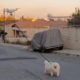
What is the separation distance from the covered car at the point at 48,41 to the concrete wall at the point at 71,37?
2.57 feet

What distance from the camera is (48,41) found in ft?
107

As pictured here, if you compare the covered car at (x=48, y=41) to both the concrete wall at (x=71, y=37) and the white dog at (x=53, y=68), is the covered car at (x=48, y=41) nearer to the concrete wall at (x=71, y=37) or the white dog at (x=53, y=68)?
the concrete wall at (x=71, y=37)

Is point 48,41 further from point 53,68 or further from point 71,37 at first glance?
point 53,68

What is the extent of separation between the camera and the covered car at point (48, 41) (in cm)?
3219

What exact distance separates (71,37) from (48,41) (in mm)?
2270

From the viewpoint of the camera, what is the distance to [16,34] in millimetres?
62219

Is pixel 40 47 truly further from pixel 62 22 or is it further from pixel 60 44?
pixel 62 22

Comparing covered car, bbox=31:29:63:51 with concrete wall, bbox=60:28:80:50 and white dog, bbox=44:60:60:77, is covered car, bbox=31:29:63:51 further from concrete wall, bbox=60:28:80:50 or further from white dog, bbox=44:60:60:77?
white dog, bbox=44:60:60:77

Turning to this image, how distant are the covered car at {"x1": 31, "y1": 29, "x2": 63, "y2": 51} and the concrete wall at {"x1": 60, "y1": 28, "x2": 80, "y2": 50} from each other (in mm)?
784

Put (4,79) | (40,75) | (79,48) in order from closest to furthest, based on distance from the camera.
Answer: (4,79) < (40,75) < (79,48)

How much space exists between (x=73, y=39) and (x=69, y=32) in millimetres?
1007

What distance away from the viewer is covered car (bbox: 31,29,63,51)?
32.2 meters

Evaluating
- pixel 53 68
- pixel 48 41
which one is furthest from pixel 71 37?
pixel 53 68

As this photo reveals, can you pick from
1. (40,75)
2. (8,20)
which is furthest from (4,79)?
(8,20)
